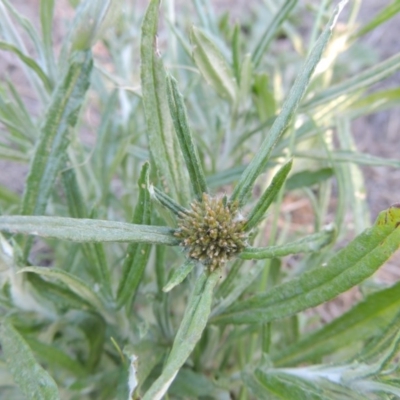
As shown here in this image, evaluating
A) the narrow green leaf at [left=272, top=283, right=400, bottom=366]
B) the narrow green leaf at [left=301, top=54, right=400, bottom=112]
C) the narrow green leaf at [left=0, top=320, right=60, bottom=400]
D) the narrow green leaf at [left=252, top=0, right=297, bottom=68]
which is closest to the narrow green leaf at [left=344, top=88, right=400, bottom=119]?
the narrow green leaf at [left=301, top=54, right=400, bottom=112]

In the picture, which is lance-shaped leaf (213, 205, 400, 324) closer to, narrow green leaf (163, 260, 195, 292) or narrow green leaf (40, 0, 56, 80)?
narrow green leaf (163, 260, 195, 292)

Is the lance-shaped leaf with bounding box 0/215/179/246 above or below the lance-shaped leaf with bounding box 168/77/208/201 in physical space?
below

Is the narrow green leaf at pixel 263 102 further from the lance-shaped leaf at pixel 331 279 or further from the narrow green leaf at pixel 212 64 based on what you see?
the lance-shaped leaf at pixel 331 279

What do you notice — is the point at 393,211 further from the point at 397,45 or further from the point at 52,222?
the point at 397,45

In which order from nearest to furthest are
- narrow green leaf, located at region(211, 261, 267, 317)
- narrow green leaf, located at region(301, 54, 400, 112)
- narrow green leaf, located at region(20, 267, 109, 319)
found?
1. narrow green leaf, located at region(20, 267, 109, 319)
2. narrow green leaf, located at region(211, 261, 267, 317)
3. narrow green leaf, located at region(301, 54, 400, 112)

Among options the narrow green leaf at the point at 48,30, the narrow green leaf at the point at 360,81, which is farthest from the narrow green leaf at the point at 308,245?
the narrow green leaf at the point at 48,30

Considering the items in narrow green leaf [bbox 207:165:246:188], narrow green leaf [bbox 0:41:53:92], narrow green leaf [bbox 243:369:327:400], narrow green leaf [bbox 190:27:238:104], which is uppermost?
narrow green leaf [bbox 190:27:238:104]

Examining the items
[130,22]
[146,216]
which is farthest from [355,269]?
[130,22]
